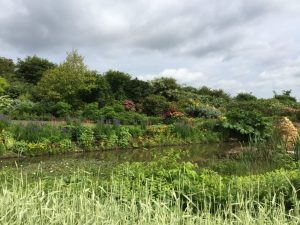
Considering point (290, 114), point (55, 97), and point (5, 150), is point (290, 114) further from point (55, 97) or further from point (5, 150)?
point (5, 150)

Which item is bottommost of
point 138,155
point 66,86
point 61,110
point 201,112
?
point 138,155

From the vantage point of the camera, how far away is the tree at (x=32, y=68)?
3316cm

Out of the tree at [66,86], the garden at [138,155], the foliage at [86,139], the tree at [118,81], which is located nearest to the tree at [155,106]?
the garden at [138,155]

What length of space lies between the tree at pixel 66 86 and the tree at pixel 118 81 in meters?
1.53

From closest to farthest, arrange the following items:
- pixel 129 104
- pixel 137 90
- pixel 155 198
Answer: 1. pixel 155 198
2. pixel 129 104
3. pixel 137 90

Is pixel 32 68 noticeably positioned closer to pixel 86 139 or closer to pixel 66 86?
pixel 66 86

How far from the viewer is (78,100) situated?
2159 cm

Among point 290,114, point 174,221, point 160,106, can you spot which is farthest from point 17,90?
point 174,221

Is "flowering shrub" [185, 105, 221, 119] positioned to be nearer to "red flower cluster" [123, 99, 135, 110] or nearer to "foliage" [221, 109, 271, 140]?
"red flower cluster" [123, 99, 135, 110]

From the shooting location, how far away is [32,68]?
110ft

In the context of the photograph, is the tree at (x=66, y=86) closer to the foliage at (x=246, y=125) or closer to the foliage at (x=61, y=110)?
the foliage at (x=61, y=110)

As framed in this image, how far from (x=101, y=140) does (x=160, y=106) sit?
7789 mm

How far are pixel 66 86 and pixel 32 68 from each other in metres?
13.5

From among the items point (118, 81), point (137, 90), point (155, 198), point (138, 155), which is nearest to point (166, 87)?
point (137, 90)
